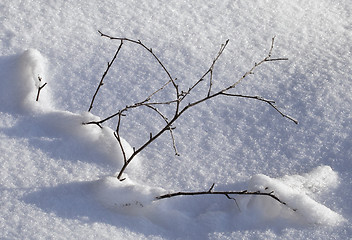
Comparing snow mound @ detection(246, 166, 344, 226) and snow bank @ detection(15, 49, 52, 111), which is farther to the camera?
snow bank @ detection(15, 49, 52, 111)

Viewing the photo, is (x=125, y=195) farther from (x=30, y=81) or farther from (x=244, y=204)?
(x=30, y=81)

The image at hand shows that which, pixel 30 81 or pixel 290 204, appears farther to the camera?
pixel 30 81

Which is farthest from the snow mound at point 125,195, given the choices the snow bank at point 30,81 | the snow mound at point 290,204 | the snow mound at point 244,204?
the snow bank at point 30,81

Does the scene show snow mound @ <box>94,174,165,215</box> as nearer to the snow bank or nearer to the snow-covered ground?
the snow-covered ground

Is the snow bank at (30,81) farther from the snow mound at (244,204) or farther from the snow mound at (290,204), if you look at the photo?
the snow mound at (290,204)

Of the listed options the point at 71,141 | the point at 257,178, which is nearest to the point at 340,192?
the point at 257,178

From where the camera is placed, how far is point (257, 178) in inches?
65.7

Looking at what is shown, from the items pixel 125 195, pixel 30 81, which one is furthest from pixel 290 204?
pixel 30 81

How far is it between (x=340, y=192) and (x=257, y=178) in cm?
28

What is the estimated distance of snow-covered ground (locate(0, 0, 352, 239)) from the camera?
1.57m

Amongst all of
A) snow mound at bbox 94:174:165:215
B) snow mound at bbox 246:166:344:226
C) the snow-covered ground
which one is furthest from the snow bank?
snow mound at bbox 246:166:344:226

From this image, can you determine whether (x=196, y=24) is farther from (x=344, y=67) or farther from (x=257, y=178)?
(x=257, y=178)

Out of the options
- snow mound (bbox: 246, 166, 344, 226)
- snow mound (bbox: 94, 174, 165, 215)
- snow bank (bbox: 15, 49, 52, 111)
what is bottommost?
snow mound (bbox: 94, 174, 165, 215)

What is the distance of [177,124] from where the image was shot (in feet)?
6.26
